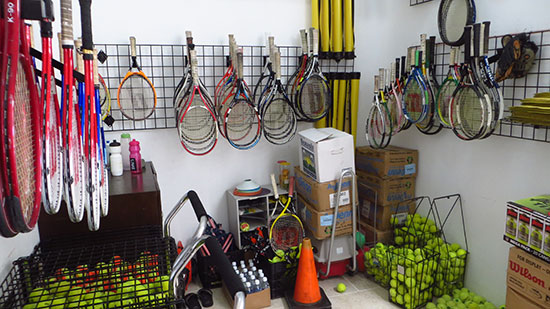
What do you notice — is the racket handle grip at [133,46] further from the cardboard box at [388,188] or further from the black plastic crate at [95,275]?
the cardboard box at [388,188]

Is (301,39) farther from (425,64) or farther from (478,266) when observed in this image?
(478,266)

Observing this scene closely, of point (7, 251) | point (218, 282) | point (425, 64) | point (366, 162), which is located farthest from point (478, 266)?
point (7, 251)

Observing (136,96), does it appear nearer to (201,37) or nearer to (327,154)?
(201,37)

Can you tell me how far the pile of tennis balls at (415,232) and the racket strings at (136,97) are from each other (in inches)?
72.9

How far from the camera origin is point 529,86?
2.07 meters

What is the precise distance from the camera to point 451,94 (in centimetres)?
235

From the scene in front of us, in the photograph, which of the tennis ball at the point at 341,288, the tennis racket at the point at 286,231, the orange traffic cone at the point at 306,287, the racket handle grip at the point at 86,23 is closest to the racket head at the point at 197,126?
the tennis racket at the point at 286,231

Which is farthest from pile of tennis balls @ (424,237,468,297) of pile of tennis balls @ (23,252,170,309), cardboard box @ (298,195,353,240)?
pile of tennis balls @ (23,252,170,309)

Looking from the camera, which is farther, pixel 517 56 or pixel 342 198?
pixel 342 198

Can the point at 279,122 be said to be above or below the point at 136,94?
below

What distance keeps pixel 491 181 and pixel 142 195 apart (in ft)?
6.38

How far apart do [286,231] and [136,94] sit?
134cm

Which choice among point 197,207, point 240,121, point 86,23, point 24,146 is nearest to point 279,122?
point 240,121

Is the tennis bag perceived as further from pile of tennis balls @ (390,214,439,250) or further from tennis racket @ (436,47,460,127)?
pile of tennis balls @ (390,214,439,250)
